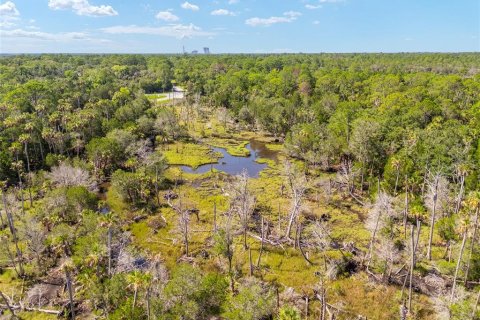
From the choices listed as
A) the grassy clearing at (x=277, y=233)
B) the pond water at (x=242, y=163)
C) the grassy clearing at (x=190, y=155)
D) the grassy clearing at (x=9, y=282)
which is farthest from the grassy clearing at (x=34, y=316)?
the grassy clearing at (x=190, y=155)

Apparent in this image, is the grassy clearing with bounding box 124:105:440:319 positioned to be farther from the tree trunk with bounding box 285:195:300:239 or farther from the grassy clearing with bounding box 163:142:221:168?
the grassy clearing with bounding box 163:142:221:168

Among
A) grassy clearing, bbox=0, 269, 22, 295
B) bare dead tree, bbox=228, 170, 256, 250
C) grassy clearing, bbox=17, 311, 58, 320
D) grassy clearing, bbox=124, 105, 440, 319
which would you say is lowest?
grassy clearing, bbox=17, 311, 58, 320

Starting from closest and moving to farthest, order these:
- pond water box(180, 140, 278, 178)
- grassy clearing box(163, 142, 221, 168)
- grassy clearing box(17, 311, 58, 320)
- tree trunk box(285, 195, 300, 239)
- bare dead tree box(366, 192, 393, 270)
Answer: grassy clearing box(17, 311, 58, 320) < bare dead tree box(366, 192, 393, 270) < tree trunk box(285, 195, 300, 239) < pond water box(180, 140, 278, 178) < grassy clearing box(163, 142, 221, 168)

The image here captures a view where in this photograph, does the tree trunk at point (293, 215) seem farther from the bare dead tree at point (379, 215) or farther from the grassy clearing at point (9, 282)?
the grassy clearing at point (9, 282)

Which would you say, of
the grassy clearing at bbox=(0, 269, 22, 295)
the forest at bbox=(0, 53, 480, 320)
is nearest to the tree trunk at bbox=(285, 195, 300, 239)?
the forest at bbox=(0, 53, 480, 320)

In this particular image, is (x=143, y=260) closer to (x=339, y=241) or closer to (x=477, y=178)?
(x=339, y=241)

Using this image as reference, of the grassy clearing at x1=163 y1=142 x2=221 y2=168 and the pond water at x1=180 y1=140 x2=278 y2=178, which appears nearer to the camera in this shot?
the pond water at x1=180 y1=140 x2=278 y2=178

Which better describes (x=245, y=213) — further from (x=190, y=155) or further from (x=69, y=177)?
(x=190, y=155)

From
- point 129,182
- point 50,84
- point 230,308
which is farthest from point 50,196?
point 50,84
